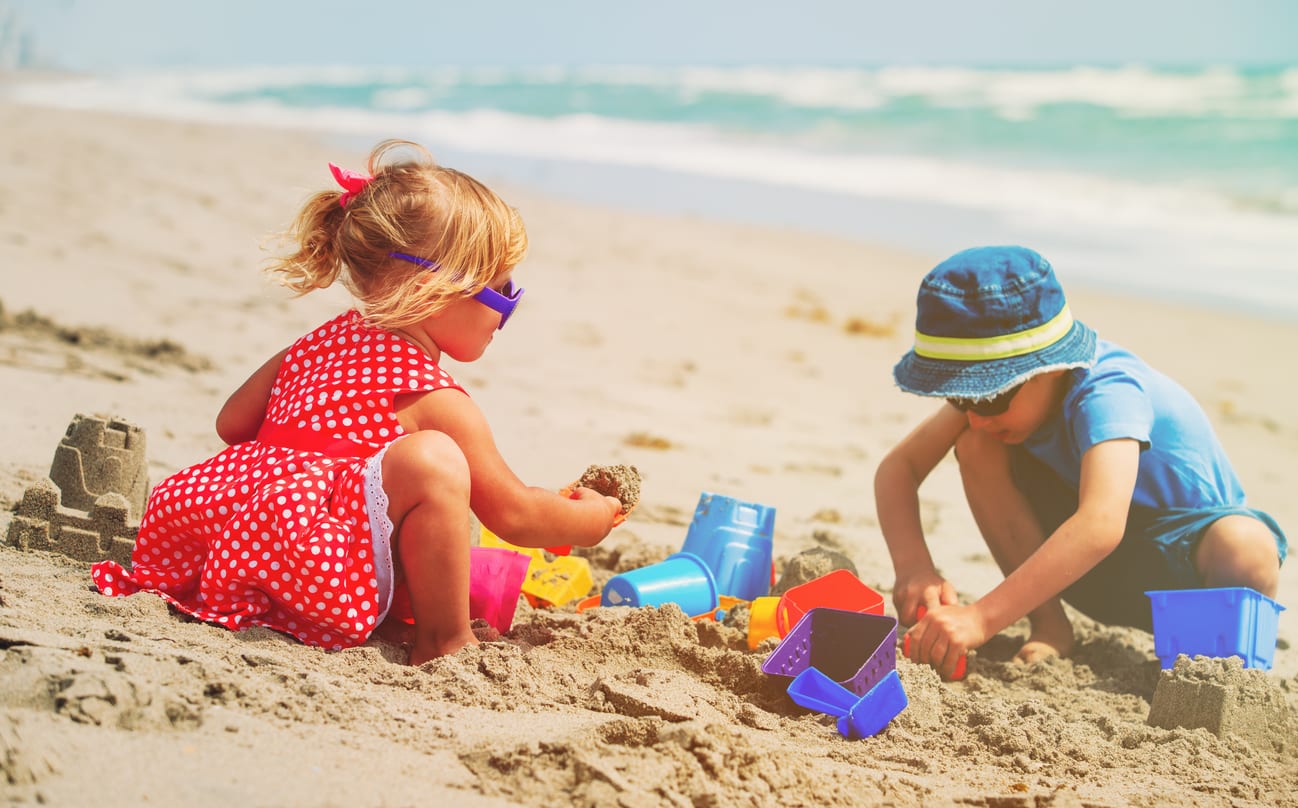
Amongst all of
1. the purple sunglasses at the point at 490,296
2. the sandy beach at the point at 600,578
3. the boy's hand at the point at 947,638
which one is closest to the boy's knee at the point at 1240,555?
the sandy beach at the point at 600,578

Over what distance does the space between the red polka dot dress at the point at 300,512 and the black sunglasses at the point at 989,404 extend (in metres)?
1.17

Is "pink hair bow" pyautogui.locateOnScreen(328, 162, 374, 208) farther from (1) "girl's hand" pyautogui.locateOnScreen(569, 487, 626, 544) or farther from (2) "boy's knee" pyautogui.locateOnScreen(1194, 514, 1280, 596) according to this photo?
(2) "boy's knee" pyautogui.locateOnScreen(1194, 514, 1280, 596)

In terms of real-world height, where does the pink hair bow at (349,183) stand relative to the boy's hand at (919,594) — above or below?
above

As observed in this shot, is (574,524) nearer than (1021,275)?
Yes

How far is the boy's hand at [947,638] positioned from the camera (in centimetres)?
244

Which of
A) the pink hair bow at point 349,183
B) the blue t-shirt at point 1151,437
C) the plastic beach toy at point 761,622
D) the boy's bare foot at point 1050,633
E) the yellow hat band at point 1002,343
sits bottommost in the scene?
the boy's bare foot at point 1050,633

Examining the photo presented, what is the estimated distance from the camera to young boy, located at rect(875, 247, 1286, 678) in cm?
247

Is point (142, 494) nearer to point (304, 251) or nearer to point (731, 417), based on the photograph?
point (304, 251)

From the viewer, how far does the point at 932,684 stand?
7.75 ft

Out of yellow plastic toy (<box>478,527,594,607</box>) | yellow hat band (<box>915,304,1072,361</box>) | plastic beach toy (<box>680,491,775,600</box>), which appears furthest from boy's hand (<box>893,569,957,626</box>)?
yellow plastic toy (<box>478,527,594,607</box>)

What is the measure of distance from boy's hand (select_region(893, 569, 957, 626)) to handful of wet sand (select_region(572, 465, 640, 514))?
760mm

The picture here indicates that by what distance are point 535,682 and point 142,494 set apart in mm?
1182

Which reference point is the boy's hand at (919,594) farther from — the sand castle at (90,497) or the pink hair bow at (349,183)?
the sand castle at (90,497)

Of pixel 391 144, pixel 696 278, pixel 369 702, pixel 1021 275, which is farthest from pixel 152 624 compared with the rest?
pixel 696 278
